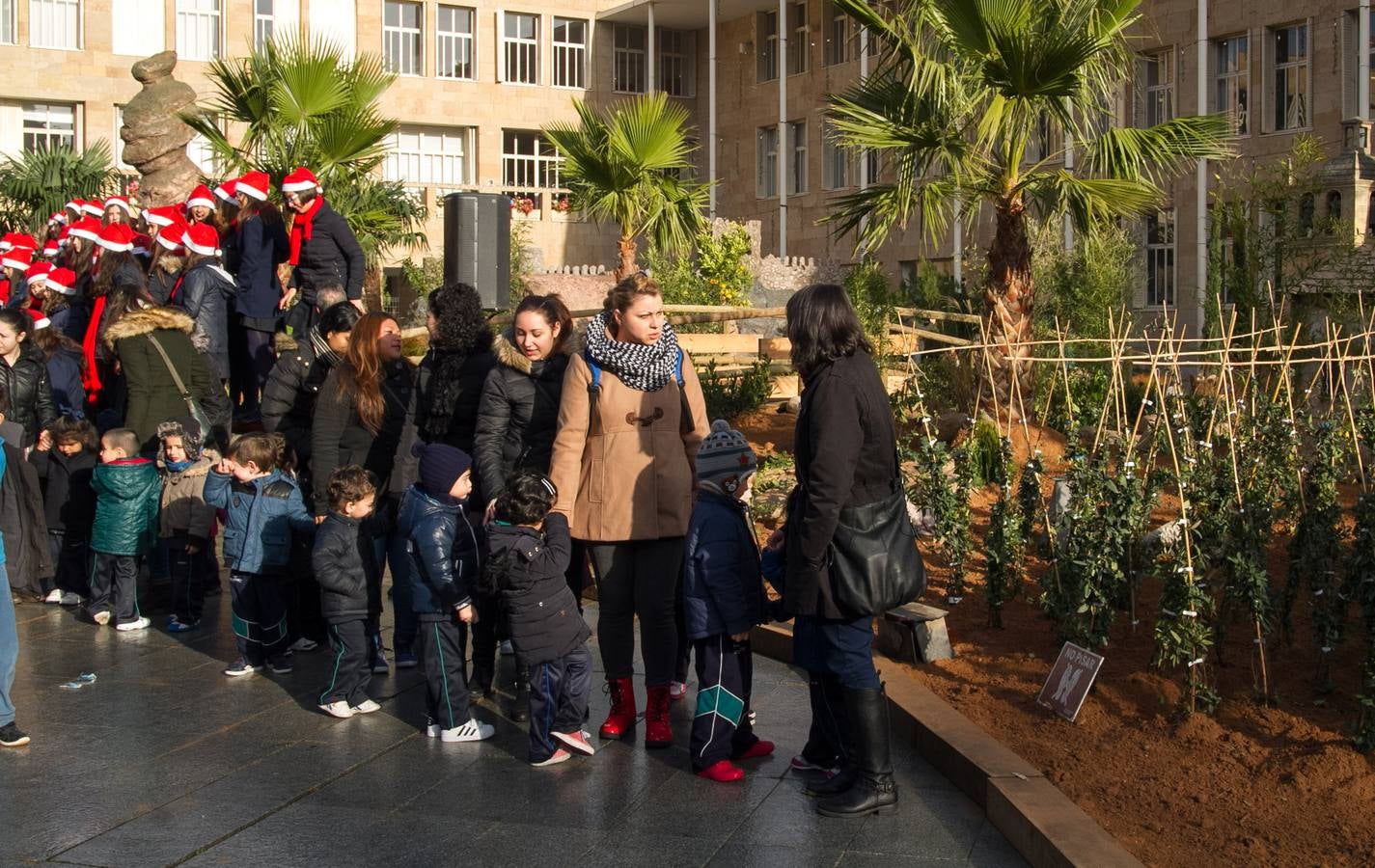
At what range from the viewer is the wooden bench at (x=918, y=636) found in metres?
7.32

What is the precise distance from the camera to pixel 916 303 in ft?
71.9

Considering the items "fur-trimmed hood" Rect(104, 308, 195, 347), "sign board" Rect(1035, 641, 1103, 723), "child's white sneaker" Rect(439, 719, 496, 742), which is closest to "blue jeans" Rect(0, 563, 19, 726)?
"child's white sneaker" Rect(439, 719, 496, 742)

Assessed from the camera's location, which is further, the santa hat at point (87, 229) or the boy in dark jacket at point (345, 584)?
the santa hat at point (87, 229)

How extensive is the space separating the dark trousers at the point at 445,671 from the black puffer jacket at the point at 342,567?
0.56 m

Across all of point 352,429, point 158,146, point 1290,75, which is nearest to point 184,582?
point 352,429

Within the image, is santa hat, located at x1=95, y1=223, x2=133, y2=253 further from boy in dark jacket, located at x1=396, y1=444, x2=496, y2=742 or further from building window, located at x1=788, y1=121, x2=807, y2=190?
building window, located at x1=788, y1=121, x2=807, y2=190

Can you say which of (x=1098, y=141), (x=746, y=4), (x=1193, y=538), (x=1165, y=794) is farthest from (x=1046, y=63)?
(x=746, y=4)

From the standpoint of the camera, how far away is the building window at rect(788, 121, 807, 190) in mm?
40031

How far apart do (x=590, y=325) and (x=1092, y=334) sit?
12.2 meters

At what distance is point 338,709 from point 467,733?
0.71 meters

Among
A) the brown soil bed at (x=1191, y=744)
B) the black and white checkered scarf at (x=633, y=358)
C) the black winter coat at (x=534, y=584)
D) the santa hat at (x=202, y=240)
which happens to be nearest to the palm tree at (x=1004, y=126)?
the santa hat at (x=202, y=240)

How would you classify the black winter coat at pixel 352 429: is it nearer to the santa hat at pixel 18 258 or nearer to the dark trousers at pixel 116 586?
the dark trousers at pixel 116 586

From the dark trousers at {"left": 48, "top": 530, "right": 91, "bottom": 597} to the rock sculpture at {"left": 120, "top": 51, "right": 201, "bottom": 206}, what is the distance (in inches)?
336

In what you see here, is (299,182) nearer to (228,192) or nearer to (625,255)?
(228,192)
